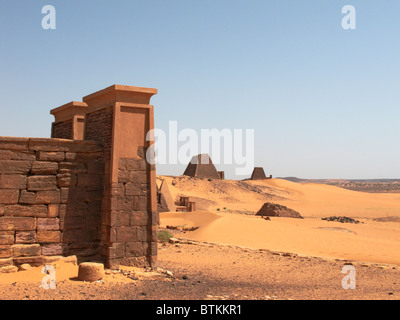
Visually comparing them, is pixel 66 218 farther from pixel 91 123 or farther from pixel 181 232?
pixel 181 232

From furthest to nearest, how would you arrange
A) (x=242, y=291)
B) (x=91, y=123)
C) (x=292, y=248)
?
(x=292, y=248) < (x=91, y=123) < (x=242, y=291)

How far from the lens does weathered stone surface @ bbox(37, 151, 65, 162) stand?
944cm

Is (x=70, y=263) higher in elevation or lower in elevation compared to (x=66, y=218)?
lower

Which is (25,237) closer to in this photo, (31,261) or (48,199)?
(31,261)

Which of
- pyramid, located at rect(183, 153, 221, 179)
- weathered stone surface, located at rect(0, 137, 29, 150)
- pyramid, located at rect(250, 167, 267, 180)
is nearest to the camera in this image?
weathered stone surface, located at rect(0, 137, 29, 150)

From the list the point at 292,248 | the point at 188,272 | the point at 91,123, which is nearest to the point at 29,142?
the point at 91,123

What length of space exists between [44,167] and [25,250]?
1.89 meters

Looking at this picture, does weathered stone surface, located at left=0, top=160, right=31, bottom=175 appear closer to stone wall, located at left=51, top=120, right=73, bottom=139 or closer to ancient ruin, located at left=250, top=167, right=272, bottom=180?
stone wall, located at left=51, top=120, right=73, bottom=139

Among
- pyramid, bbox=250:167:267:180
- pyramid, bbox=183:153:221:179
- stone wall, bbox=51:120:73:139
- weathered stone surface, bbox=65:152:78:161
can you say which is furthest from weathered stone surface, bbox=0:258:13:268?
pyramid, bbox=250:167:267:180

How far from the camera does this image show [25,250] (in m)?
9.11

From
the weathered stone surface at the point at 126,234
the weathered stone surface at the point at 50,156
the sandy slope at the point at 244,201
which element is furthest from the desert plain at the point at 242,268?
the sandy slope at the point at 244,201

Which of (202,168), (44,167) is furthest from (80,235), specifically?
(202,168)

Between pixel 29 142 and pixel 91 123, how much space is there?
185cm
